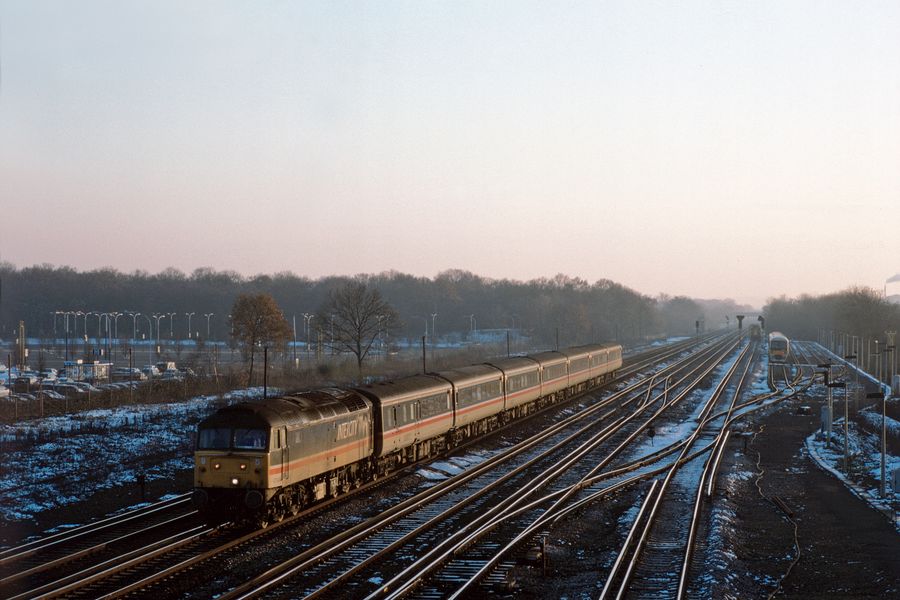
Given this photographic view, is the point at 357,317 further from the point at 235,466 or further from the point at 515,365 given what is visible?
the point at 235,466

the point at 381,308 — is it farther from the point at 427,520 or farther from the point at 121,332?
the point at 121,332

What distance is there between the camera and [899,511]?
24453 mm

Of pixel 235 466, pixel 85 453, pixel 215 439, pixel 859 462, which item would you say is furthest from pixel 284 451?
pixel 859 462

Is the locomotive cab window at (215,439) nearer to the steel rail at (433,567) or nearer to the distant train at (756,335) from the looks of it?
the steel rail at (433,567)

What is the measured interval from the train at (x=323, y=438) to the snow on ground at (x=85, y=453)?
211 inches

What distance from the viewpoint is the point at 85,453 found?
29.8 m

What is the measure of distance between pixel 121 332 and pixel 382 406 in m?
132

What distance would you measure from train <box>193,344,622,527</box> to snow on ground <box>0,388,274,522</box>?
17.6ft

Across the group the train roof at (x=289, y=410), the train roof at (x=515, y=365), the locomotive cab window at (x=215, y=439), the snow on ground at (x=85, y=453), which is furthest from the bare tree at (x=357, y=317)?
the locomotive cab window at (x=215, y=439)

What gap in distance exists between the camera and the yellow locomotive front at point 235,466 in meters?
20.0

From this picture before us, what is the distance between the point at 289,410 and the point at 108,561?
585cm

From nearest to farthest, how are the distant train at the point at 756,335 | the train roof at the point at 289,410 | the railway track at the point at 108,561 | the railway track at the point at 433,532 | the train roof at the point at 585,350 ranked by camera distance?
1. the railway track at the point at 108,561
2. the railway track at the point at 433,532
3. the train roof at the point at 289,410
4. the train roof at the point at 585,350
5. the distant train at the point at 756,335

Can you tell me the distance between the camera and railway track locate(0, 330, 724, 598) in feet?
50.8

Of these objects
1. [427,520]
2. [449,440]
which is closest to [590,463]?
[449,440]
